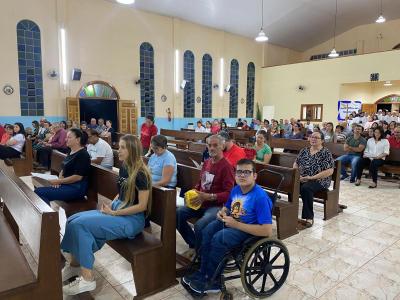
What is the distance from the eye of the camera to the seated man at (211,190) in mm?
2582

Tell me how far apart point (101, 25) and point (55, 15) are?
1407 mm

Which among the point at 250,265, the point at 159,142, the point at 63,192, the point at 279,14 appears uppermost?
the point at 279,14

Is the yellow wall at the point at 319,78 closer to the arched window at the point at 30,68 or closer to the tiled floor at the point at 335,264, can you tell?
the tiled floor at the point at 335,264

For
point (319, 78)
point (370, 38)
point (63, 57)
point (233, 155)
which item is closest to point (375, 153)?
point (233, 155)

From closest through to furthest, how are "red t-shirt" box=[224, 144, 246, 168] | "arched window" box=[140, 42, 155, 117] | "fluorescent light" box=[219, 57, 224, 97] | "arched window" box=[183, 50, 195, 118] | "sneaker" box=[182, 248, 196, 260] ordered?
"sneaker" box=[182, 248, 196, 260]
"red t-shirt" box=[224, 144, 246, 168]
"arched window" box=[140, 42, 155, 117]
"arched window" box=[183, 50, 195, 118]
"fluorescent light" box=[219, 57, 224, 97]

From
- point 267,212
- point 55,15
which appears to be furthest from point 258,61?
point 267,212

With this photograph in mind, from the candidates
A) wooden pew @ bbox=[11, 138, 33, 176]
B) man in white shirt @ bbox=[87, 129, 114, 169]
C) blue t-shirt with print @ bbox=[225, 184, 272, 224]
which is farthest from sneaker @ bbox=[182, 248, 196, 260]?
wooden pew @ bbox=[11, 138, 33, 176]

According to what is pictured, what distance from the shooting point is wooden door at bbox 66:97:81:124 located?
376 inches

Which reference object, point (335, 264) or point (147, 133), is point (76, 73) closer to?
point (147, 133)

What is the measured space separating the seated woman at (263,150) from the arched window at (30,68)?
7.43 m

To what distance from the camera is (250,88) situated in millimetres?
15453

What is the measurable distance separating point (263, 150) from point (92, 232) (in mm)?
2674

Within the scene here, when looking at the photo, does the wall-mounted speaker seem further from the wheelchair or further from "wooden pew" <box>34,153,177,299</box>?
the wheelchair

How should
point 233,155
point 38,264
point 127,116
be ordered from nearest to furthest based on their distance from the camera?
point 38,264
point 233,155
point 127,116
